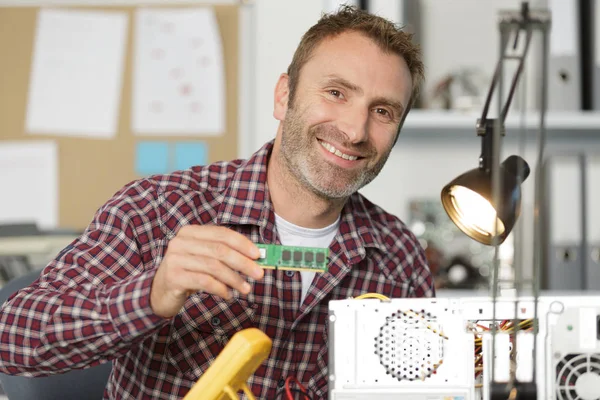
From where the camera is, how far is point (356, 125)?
1.18m

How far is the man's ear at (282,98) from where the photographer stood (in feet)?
4.30

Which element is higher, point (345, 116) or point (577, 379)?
point (345, 116)

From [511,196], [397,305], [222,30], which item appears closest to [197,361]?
[397,305]

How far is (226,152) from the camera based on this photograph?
6.49ft

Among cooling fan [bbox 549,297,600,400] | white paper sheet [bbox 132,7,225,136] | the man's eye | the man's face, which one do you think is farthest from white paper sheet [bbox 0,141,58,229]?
cooling fan [bbox 549,297,600,400]

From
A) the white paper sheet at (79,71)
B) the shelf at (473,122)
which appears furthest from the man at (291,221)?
the white paper sheet at (79,71)

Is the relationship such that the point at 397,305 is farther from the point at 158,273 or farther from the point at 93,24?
the point at 93,24

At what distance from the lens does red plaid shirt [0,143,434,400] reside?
924 mm

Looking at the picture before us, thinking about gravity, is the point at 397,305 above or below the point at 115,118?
below

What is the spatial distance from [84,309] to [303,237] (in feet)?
1.49

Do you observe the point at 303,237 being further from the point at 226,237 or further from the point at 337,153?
the point at 226,237

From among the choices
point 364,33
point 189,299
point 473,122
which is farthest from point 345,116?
point 473,122

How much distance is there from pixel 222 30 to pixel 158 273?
1.28 m

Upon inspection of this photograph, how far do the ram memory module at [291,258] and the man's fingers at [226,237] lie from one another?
10mm
